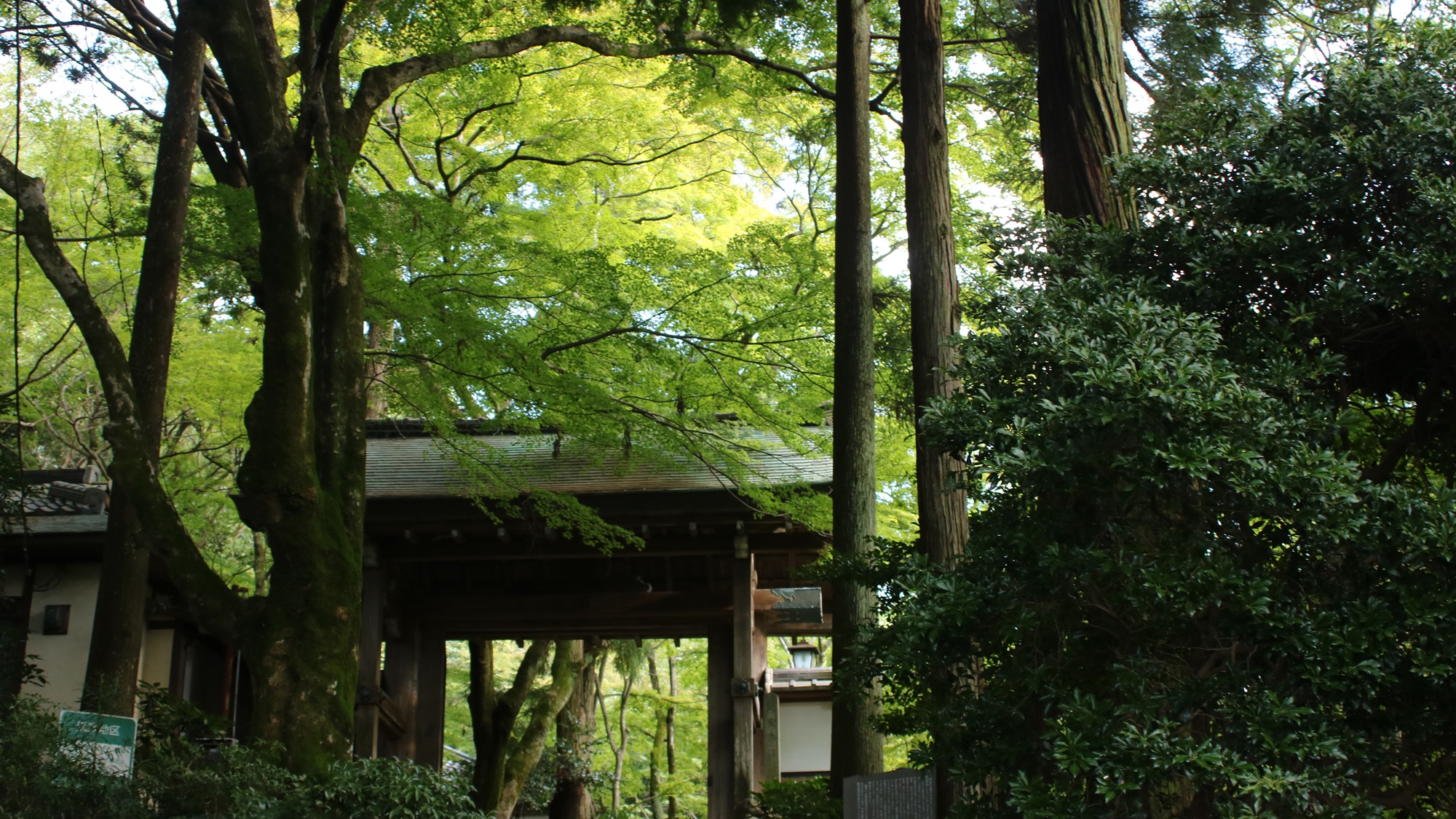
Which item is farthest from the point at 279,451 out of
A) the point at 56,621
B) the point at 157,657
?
the point at 157,657

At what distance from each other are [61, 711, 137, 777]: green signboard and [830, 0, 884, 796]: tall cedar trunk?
3981 millimetres

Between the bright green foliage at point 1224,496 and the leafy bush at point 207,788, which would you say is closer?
the bright green foliage at point 1224,496

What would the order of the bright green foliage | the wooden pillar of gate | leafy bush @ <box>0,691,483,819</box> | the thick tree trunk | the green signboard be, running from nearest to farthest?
1. the bright green foliage
2. leafy bush @ <box>0,691,483,819</box>
3. the green signboard
4. the wooden pillar of gate
5. the thick tree trunk

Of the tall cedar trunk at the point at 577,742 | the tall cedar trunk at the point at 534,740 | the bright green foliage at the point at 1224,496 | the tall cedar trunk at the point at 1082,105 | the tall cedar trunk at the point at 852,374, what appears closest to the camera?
the bright green foliage at the point at 1224,496

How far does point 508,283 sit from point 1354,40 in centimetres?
652

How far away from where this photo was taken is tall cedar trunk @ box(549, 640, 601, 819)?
15.1 m

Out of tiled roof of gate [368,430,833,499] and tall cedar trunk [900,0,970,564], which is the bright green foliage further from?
tiled roof of gate [368,430,833,499]

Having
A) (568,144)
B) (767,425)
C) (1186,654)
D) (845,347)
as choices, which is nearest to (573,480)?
(767,425)

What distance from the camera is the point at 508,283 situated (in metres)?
9.09

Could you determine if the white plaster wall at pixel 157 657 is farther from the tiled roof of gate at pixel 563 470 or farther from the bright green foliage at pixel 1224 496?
the bright green foliage at pixel 1224 496

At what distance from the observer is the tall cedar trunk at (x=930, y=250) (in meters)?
6.25

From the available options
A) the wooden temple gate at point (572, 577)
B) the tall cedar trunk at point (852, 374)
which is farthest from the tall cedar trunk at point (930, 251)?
the wooden temple gate at point (572, 577)

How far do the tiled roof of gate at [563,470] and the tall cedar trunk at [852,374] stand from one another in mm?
1819

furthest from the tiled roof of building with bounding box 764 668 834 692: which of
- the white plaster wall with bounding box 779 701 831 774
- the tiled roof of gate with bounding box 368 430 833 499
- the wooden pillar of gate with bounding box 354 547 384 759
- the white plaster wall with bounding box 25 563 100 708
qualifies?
the white plaster wall with bounding box 25 563 100 708
